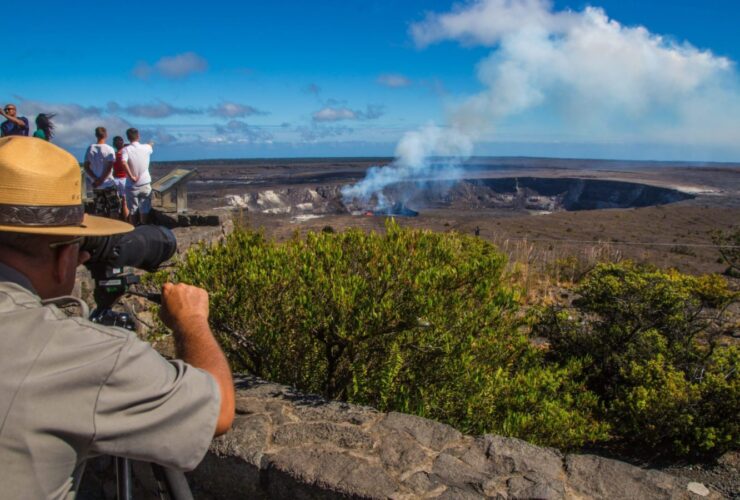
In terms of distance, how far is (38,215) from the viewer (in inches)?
47.9

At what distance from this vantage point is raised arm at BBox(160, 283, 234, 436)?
127 cm

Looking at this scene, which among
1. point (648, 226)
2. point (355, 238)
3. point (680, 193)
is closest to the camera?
point (355, 238)

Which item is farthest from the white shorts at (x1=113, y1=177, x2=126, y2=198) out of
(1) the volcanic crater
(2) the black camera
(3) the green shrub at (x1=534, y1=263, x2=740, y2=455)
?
(1) the volcanic crater

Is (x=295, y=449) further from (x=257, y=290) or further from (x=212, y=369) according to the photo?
(x=212, y=369)

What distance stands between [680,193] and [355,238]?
45366 mm

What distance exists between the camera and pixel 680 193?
43.0m

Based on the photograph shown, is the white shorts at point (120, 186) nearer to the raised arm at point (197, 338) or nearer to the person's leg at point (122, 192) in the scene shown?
the person's leg at point (122, 192)

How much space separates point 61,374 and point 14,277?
0.92 ft

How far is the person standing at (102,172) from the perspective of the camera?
297 inches

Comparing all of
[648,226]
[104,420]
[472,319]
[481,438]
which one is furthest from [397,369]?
[648,226]

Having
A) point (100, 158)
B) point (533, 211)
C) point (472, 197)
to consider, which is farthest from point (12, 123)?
point (472, 197)

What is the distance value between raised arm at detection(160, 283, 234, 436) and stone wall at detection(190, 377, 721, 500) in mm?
1131

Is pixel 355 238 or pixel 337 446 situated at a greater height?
pixel 355 238

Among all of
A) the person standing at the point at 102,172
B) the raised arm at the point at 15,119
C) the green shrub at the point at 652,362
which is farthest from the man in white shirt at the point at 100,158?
the green shrub at the point at 652,362
